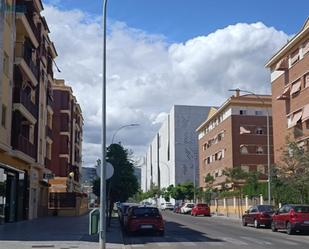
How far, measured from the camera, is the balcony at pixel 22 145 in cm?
3431

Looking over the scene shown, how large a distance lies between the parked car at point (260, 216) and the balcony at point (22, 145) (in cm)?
1530

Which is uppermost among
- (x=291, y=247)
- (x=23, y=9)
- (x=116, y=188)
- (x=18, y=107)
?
(x=23, y=9)

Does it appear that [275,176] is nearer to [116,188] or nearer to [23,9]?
[116,188]

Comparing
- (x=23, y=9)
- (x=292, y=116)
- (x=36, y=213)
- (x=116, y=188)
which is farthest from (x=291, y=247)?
(x=292, y=116)

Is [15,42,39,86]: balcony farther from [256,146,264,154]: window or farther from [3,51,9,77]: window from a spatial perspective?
[256,146,264,154]: window

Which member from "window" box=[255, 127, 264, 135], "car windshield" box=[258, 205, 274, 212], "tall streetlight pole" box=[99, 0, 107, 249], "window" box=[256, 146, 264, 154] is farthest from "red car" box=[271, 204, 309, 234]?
"window" box=[255, 127, 264, 135]

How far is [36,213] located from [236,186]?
94.1 feet

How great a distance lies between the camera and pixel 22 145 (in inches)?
1423

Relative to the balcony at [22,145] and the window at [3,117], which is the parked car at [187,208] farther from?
the window at [3,117]

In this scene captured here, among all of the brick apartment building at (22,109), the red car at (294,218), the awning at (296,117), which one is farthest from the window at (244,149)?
the red car at (294,218)

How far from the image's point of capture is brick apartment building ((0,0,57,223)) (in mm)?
32750

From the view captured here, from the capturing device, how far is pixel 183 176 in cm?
13375

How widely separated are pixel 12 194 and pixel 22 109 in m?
5.61

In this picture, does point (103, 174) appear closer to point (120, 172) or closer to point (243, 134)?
point (120, 172)
